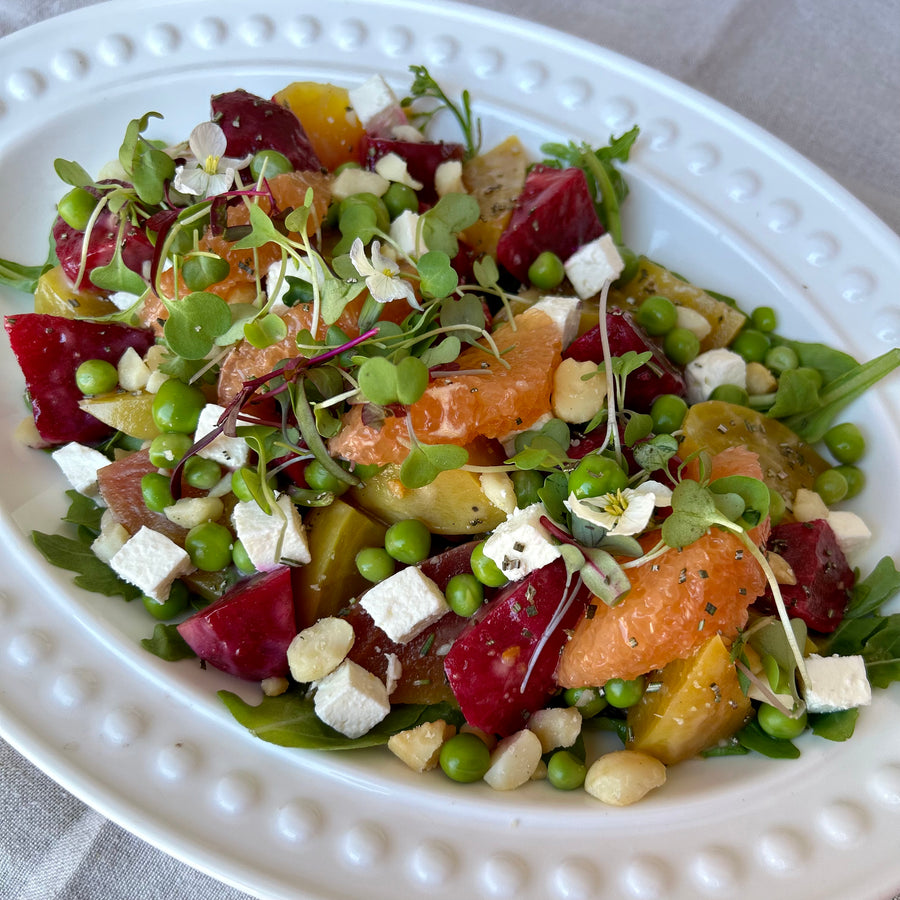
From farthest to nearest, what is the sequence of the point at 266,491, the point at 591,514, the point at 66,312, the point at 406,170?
the point at 406,170 → the point at 66,312 → the point at 266,491 → the point at 591,514

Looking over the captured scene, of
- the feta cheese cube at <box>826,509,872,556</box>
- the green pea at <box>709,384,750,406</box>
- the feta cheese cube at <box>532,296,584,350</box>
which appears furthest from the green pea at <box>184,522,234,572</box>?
the feta cheese cube at <box>826,509,872,556</box>

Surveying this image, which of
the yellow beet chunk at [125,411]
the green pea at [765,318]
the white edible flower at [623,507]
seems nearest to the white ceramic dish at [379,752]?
the green pea at [765,318]

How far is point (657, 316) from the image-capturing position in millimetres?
3139

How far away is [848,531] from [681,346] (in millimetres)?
839

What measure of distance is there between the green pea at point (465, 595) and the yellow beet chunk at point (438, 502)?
169 millimetres

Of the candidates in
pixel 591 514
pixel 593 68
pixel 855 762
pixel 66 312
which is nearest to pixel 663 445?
pixel 591 514

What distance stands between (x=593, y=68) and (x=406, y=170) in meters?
0.86

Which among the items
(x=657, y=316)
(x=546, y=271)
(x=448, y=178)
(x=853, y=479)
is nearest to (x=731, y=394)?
(x=657, y=316)

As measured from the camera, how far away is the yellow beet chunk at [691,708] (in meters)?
2.35

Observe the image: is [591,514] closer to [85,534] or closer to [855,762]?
[855,762]

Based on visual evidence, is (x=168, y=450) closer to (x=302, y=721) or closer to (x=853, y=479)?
(x=302, y=721)

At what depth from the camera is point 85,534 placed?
8.83ft

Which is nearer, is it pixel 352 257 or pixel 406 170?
pixel 352 257

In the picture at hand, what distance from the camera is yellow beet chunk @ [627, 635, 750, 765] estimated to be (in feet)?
7.72
